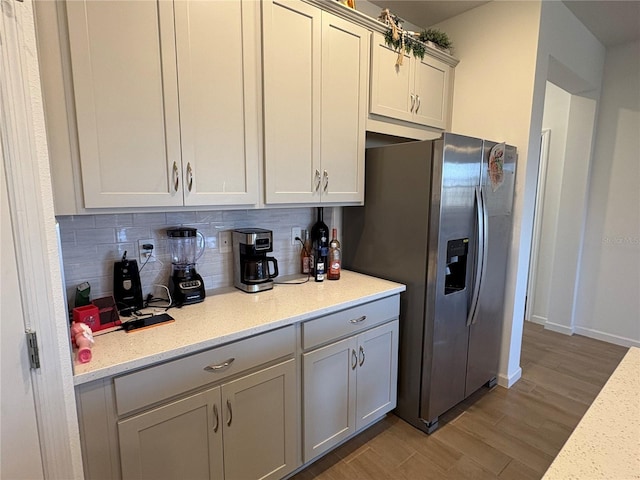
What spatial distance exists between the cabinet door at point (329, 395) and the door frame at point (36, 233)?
3.13 ft

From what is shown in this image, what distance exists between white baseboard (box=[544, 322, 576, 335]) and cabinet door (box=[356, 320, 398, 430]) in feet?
8.41

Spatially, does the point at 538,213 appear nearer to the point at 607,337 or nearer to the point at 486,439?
the point at 607,337

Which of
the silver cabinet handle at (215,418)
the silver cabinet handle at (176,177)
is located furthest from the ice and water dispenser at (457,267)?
the silver cabinet handle at (176,177)

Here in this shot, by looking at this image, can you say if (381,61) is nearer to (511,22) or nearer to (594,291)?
(511,22)

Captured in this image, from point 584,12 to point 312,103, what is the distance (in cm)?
235

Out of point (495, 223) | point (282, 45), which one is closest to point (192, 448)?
point (282, 45)

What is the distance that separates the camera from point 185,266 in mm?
1748

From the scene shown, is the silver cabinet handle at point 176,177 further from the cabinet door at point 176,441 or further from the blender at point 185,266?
the cabinet door at point 176,441

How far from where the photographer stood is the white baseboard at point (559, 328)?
11.7 feet

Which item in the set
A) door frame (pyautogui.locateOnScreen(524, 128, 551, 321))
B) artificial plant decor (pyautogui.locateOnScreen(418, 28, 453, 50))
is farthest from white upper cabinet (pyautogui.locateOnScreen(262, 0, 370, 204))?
door frame (pyautogui.locateOnScreen(524, 128, 551, 321))

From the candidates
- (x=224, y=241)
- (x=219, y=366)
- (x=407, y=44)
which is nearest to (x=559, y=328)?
(x=407, y=44)

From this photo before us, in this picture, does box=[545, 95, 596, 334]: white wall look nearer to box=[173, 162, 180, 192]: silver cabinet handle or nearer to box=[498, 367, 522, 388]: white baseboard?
box=[498, 367, 522, 388]: white baseboard

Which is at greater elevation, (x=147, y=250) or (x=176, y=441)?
(x=147, y=250)

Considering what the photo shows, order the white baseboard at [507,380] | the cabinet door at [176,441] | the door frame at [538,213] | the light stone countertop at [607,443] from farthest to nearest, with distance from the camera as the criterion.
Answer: the door frame at [538,213], the white baseboard at [507,380], the cabinet door at [176,441], the light stone countertop at [607,443]
